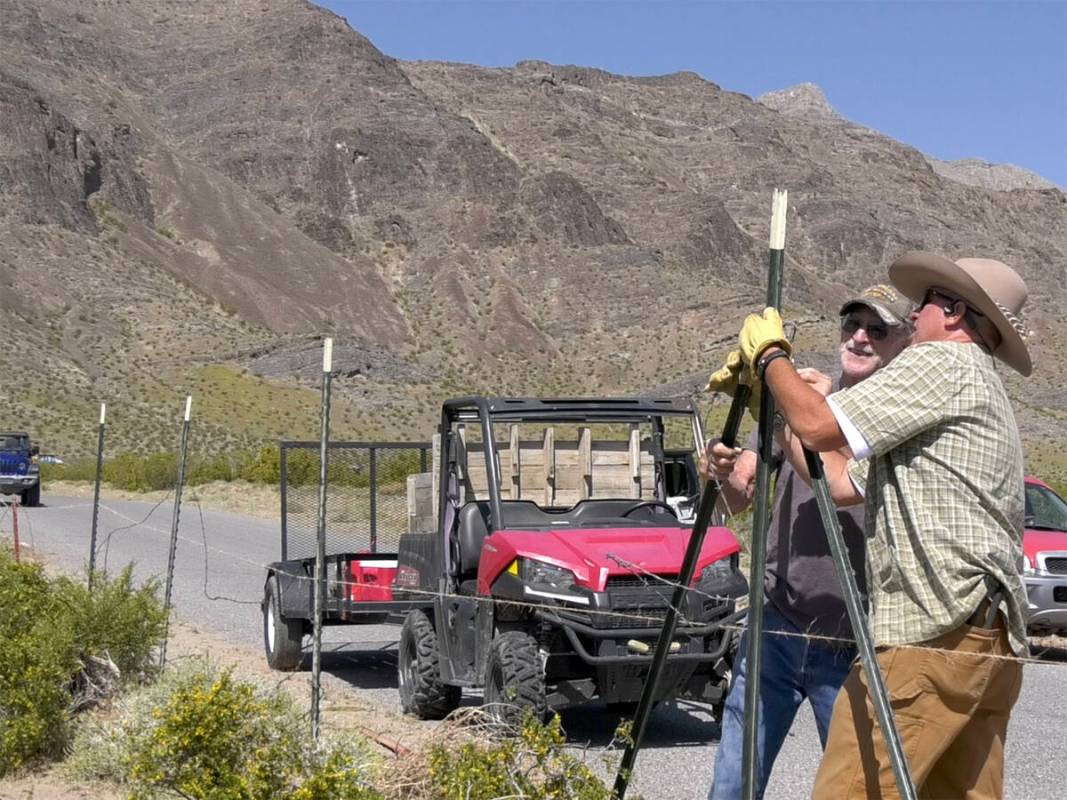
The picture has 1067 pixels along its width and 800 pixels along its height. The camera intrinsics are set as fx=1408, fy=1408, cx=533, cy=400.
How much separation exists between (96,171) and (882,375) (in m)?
94.6

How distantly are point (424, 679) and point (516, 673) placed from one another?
55.5 inches

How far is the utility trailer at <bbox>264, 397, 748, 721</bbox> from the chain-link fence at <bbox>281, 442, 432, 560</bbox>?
161 cm

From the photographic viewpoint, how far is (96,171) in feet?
302

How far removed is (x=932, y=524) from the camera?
3.44m

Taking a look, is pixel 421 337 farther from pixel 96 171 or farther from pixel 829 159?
pixel 829 159

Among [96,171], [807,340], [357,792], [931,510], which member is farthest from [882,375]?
[96,171]

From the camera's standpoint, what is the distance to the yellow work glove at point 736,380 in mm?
3766

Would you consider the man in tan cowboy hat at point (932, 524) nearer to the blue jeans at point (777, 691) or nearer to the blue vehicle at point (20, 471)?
the blue jeans at point (777, 691)

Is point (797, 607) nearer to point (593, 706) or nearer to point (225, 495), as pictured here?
point (593, 706)

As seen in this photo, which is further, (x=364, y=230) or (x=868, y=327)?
(x=364, y=230)

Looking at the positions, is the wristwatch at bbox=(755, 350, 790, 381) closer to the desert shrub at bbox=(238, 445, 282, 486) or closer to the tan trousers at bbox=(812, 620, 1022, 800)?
the tan trousers at bbox=(812, 620, 1022, 800)

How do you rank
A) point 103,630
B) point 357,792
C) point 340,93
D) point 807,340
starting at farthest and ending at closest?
point 340,93, point 807,340, point 103,630, point 357,792

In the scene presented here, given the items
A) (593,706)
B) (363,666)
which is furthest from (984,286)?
(363,666)

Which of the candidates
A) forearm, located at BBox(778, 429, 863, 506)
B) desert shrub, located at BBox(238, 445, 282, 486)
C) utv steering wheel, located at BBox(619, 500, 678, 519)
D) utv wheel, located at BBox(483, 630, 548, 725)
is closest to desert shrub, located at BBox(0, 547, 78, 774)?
utv wheel, located at BBox(483, 630, 548, 725)
